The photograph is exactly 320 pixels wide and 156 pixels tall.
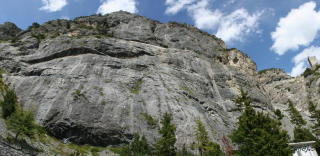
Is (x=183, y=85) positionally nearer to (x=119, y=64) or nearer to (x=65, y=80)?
(x=119, y=64)

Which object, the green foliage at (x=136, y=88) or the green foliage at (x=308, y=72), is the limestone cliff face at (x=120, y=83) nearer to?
the green foliage at (x=136, y=88)

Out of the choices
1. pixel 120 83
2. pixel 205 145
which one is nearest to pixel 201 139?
pixel 205 145

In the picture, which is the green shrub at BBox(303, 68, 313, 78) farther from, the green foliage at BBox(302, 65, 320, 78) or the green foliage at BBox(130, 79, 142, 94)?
the green foliage at BBox(130, 79, 142, 94)

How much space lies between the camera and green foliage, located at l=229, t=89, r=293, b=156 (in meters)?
18.9

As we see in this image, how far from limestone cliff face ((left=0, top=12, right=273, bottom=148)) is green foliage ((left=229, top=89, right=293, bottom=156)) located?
10.5 meters

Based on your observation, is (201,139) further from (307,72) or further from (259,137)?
(307,72)

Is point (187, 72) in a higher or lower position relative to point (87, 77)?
higher

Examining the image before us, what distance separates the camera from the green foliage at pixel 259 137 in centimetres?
1886

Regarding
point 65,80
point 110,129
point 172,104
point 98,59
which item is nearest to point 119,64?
point 98,59

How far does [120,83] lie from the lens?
38.1m

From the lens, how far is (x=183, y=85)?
139 feet

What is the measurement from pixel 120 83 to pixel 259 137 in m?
24.1

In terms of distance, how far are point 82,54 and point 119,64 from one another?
24.7 ft

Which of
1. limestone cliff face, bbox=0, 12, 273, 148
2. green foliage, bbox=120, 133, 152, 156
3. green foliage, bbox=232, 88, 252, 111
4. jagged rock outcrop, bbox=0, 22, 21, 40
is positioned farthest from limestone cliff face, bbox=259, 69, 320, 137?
jagged rock outcrop, bbox=0, 22, 21, 40
